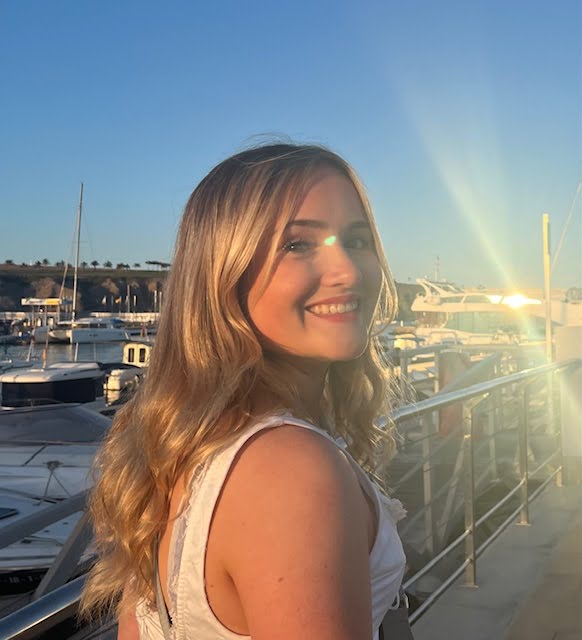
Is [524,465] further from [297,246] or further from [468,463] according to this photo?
[297,246]

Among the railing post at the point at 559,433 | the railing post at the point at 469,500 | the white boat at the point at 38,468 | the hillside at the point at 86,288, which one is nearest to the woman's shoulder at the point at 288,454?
the railing post at the point at 469,500

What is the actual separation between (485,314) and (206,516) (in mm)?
26051

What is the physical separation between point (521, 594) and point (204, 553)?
Answer: 3341 mm

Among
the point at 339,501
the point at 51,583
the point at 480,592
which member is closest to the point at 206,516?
the point at 339,501

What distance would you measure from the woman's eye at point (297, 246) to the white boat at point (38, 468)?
16.2 feet

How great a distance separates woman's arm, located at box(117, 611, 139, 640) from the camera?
1252 millimetres

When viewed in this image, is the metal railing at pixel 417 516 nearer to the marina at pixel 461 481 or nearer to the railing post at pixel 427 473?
the marina at pixel 461 481

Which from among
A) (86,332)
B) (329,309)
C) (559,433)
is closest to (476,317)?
(559,433)

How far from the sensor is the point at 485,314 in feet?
84.7

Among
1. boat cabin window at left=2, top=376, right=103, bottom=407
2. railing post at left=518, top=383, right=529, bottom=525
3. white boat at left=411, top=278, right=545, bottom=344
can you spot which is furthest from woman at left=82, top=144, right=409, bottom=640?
white boat at left=411, top=278, right=545, bottom=344

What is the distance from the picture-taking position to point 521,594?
3.70 metres

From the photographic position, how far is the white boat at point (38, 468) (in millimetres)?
5559

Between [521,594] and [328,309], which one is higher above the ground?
[328,309]

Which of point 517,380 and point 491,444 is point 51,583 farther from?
point 491,444
